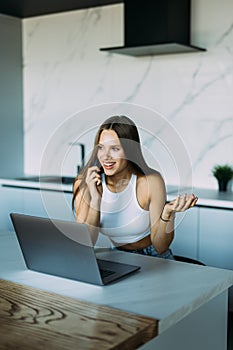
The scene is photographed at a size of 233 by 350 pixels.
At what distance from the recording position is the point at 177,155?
6.17 ft

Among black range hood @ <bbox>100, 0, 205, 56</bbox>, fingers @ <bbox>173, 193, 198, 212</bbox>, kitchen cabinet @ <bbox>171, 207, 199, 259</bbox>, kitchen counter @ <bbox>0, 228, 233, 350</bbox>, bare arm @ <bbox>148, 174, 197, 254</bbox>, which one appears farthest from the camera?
black range hood @ <bbox>100, 0, 205, 56</bbox>

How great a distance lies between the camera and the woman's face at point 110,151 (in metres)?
1.74

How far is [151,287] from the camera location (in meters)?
1.48

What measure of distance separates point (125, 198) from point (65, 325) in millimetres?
978

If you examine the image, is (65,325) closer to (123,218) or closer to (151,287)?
(151,287)

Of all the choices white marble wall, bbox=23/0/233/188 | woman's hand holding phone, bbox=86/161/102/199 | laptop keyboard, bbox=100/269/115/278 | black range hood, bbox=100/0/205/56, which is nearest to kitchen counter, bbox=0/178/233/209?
white marble wall, bbox=23/0/233/188

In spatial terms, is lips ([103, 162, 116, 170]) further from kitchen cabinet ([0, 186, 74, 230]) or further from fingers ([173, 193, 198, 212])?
kitchen cabinet ([0, 186, 74, 230])

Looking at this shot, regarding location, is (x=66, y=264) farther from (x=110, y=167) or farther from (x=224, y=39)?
(x=224, y=39)

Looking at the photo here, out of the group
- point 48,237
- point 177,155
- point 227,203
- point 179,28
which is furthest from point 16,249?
point 179,28

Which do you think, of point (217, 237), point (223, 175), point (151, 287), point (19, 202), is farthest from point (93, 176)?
point (19, 202)

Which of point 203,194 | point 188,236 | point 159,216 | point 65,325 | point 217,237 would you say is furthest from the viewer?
point 203,194

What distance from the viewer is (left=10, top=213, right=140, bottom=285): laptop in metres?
1.46

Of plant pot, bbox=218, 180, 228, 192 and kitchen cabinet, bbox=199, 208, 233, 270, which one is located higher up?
plant pot, bbox=218, 180, 228, 192

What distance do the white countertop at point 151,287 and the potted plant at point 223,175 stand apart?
70.6 inches
